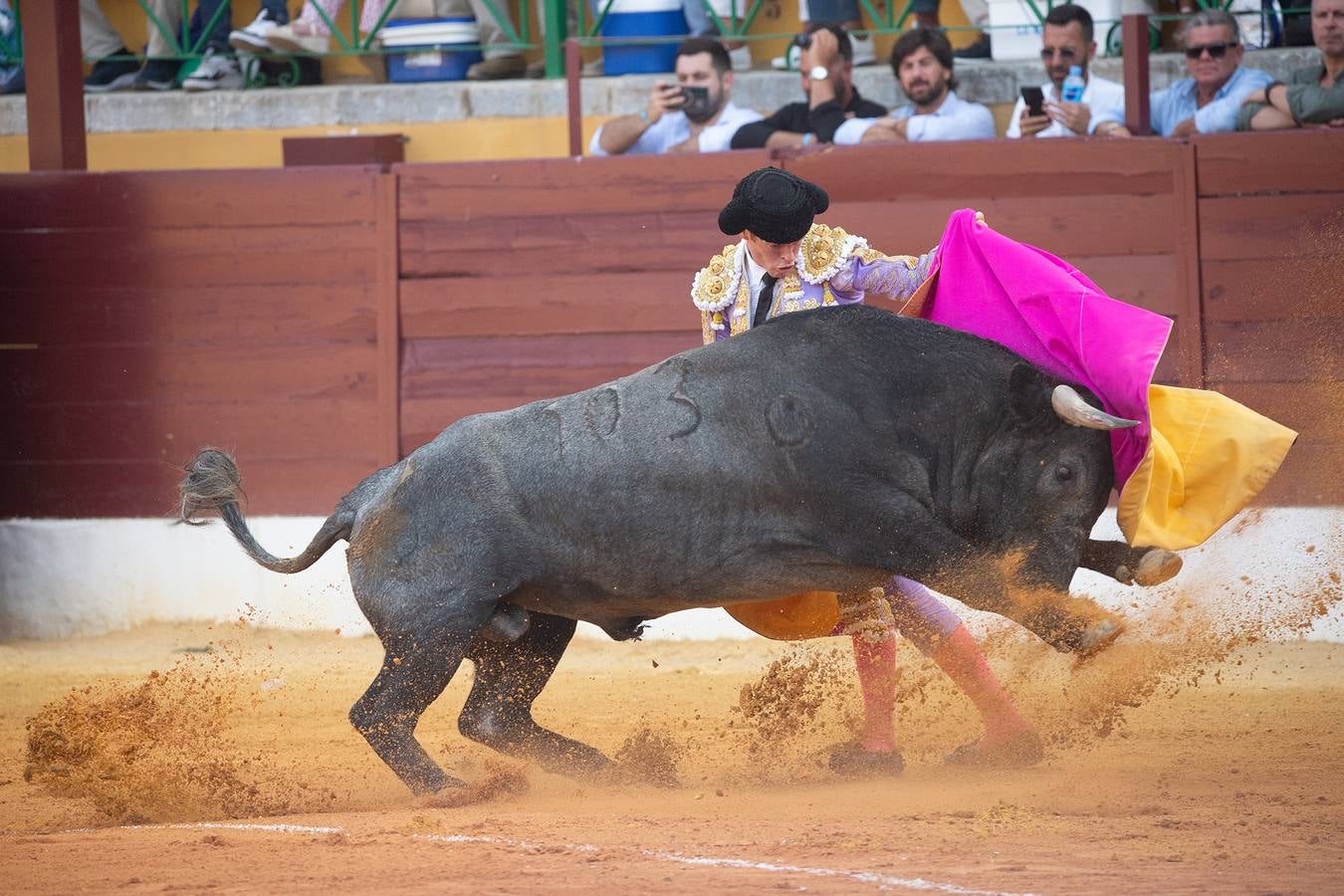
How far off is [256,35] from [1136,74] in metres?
4.63

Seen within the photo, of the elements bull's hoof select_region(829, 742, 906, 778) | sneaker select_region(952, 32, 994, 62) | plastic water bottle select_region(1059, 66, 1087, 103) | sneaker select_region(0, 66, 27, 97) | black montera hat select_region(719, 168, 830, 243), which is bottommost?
bull's hoof select_region(829, 742, 906, 778)

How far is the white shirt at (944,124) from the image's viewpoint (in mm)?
6938

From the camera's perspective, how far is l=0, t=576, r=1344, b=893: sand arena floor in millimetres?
3344

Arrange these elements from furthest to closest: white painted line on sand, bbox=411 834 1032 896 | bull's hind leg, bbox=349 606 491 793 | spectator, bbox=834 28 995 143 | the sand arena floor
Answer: spectator, bbox=834 28 995 143 < bull's hind leg, bbox=349 606 491 793 < the sand arena floor < white painted line on sand, bbox=411 834 1032 896

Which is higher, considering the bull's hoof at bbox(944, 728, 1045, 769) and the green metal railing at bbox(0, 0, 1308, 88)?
the green metal railing at bbox(0, 0, 1308, 88)

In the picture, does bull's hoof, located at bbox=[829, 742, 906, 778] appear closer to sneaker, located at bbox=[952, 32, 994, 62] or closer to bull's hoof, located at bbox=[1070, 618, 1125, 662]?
bull's hoof, located at bbox=[1070, 618, 1125, 662]

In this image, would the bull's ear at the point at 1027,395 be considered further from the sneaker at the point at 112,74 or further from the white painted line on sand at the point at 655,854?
the sneaker at the point at 112,74

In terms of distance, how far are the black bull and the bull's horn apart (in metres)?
0.10

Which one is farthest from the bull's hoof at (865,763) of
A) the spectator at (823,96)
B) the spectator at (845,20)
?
the spectator at (845,20)

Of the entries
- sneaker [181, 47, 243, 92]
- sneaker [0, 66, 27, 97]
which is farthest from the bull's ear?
sneaker [0, 66, 27, 97]

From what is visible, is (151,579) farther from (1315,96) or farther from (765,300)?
(1315,96)

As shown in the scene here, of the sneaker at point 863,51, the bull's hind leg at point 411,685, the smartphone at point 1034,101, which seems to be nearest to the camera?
the bull's hind leg at point 411,685

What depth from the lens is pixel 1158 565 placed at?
3.81m

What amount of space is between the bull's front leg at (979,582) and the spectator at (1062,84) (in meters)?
3.15
